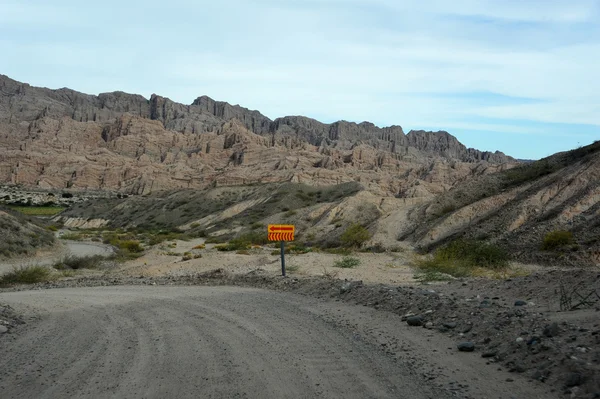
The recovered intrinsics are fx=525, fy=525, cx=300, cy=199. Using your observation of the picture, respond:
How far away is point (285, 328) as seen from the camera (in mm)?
9891

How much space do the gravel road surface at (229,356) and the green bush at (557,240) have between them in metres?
15.2

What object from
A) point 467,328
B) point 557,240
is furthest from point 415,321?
point 557,240

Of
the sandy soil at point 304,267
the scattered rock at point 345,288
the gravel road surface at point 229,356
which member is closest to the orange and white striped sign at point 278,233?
the sandy soil at point 304,267

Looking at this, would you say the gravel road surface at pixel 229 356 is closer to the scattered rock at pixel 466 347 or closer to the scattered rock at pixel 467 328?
the scattered rock at pixel 466 347

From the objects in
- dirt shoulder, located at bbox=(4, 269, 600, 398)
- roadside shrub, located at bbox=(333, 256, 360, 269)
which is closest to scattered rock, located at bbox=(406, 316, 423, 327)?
dirt shoulder, located at bbox=(4, 269, 600, 398)

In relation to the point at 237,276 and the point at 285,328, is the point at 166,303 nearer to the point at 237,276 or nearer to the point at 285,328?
the point at 285,328

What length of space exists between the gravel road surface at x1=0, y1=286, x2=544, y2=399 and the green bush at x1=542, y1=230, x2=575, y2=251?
600 inches

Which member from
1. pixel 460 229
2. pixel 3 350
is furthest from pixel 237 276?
pixel 460 229

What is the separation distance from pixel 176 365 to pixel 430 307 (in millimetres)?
5321

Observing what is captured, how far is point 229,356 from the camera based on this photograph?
7.83m

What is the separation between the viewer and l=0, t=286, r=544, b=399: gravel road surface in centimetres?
630

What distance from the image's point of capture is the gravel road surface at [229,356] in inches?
248

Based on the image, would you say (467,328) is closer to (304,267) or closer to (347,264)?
(304,267)

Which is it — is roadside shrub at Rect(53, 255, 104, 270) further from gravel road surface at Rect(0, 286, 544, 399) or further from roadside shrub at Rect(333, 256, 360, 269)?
gravel road surface at Rect(0, 286, 544, 399)
